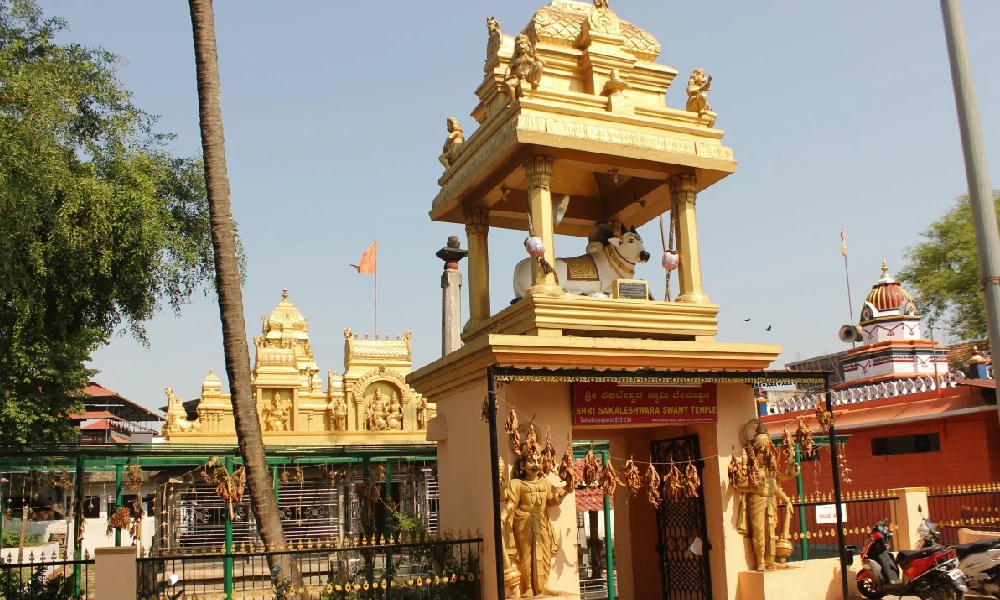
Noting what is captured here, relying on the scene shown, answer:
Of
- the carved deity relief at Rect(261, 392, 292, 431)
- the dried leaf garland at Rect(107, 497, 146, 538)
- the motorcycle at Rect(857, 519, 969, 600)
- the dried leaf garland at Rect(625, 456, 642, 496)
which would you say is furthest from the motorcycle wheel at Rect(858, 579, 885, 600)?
the carved deity relief at Rect(261, 392, 292, 431)

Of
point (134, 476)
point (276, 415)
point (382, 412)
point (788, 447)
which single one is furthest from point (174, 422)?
point (788, 447)

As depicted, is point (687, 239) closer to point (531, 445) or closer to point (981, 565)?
point (531, 445)

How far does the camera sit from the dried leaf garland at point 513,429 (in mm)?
8477

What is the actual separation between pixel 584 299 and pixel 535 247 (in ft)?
2.54

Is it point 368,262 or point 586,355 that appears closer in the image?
point 586,355

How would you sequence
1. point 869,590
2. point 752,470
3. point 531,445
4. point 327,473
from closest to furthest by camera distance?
point 531,445, point 752,470, point 869,590, point 327,473

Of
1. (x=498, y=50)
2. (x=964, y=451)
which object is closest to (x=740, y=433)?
(x=498, y=50)

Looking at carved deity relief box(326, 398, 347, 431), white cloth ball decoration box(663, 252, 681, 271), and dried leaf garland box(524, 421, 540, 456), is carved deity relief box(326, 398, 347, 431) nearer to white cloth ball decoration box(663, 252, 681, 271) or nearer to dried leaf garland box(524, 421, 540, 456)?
white cloth ball decoration box(663, 252, 681, 271)

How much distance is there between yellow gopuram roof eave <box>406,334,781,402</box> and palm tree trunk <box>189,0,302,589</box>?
222 centimetres

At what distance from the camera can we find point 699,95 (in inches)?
425

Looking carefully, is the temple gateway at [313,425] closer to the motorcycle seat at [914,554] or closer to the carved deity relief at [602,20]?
the motorcycle seat at [914,554]

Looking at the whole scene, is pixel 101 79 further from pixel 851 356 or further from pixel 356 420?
pixel 851 356

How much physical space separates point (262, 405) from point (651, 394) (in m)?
21.2

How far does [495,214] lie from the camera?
11969 mm
